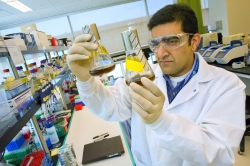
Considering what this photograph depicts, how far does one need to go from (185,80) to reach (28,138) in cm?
133

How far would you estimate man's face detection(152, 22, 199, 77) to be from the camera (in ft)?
3.75

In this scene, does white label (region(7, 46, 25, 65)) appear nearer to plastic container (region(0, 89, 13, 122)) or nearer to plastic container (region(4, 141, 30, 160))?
plastic container (region(0, 89, 13, 122))

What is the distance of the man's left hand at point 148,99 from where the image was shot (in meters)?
0.66

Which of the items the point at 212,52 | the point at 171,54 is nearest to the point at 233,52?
the point at 212,52

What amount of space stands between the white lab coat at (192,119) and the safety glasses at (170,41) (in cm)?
21

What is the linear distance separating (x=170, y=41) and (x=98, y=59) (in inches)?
19.8

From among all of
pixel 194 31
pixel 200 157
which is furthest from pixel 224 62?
pixel 200 157

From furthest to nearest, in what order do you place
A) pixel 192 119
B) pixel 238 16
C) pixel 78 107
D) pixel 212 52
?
1. pixel 238 16
2. pixel 212 52
3. pixel 78 107
4. pixel 192 119

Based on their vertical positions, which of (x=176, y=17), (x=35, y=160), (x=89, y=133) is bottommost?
(x=89, y=133)

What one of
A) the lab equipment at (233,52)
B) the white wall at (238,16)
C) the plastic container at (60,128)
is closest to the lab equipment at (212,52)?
the lab equipment at (233,52)

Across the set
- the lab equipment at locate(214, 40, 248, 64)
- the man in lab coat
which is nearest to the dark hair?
the man in lab coat

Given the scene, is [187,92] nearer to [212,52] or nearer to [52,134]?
[52,134]

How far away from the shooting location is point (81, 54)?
3.03 feet

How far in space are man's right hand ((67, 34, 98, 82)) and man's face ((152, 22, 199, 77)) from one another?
48 centimetres
